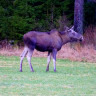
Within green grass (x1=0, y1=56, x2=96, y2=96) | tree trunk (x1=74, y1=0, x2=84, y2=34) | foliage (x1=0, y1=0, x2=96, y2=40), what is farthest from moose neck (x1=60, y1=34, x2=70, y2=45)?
foliage (x1=0, y1=0, x2=96, y2=40)

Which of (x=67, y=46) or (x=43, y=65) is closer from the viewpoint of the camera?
(x=43, y=65)

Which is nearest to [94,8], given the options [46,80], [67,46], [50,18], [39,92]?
[50,18]

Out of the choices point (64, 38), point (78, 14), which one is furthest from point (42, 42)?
point (78, 14)

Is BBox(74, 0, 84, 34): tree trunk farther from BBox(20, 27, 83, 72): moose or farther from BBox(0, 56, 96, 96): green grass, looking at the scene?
BBox(0, 56, 96, 96): green grass

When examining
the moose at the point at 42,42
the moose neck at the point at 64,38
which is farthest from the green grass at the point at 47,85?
the moose neck at the point at 64,38

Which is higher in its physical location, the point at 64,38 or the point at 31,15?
the point at 31,15

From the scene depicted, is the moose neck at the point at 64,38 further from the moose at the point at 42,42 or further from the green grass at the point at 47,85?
the green grass at the point at 47,85

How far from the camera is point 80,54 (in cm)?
2595

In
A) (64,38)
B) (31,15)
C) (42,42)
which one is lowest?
(42,42)

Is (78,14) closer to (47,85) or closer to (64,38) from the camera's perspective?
(64,38)

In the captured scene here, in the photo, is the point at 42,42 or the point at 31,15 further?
the point at 31,15

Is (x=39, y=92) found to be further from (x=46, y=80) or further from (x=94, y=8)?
(x=94, y=8)

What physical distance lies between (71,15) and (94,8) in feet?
8.56

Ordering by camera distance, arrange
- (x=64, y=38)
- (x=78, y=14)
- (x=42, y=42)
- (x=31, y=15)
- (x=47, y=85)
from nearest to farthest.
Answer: (x=47, y=85) < (x=42, y=42) < (x=64, y=38) < (x=78, y=14) < (x=31, y=15)
